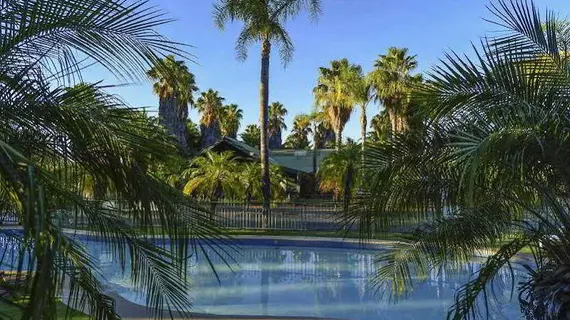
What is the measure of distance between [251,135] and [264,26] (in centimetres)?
4221

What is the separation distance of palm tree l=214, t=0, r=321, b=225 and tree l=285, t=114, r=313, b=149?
1665 inches

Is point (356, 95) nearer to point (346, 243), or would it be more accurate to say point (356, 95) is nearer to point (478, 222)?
point (346, 243)

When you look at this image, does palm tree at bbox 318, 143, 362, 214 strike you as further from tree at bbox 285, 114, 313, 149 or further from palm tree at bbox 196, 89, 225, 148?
tree at bbox 285, 114, 313, 149

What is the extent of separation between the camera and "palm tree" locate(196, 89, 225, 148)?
48500 mm

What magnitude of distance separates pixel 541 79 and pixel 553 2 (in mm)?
1070

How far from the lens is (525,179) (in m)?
4.91

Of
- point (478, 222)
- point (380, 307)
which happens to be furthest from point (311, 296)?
point (478, 222)

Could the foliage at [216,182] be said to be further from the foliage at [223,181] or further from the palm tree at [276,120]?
the palm tree at [276,120]

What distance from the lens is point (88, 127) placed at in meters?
3.14

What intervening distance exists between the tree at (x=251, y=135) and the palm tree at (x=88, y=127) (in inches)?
2210

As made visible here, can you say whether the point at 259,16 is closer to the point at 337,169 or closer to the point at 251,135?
the point at 337,169

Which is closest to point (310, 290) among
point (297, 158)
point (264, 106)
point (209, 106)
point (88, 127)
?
point (88, 127)

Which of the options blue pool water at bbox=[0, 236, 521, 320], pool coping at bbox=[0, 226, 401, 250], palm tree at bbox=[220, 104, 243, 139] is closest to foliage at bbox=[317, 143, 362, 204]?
pool coping at bbox=[0, 226, 401, 250]

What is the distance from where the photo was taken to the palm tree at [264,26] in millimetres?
20469
